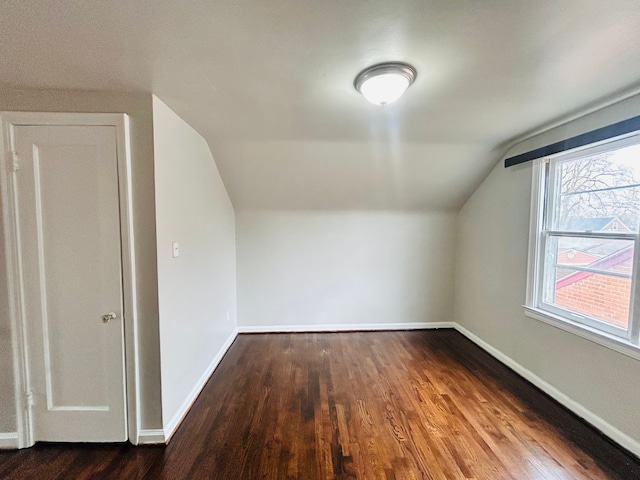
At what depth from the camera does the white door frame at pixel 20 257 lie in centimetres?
179

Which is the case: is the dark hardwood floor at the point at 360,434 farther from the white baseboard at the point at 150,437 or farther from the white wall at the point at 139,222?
the white wall at the point at 139,222

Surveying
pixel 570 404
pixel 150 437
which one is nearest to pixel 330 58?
pixel 150 437

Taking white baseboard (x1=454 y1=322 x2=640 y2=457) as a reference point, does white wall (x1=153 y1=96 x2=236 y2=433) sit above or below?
above

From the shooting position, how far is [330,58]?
4.86 ft

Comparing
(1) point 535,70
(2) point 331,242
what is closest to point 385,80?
(1) point 535,70

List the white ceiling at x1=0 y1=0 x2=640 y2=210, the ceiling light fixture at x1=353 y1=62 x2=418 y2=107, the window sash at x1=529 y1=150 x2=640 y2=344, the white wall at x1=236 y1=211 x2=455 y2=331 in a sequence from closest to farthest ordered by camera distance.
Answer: the white ceiling at x1=0 y1=0 x2=640 y2=210, the ceiling light fixture at x1=353 y1=62 x2=418 y2=107, the window sash at x1=529 y1=150 x2=640 y2=344, the white wall at x1=236 y1=211 x2=455 y2=331

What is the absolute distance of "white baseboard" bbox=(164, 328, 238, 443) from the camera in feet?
6.54

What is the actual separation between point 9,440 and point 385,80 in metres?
3.25

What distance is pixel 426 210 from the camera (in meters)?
3.87

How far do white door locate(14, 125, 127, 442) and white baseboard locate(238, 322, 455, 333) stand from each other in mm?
2018

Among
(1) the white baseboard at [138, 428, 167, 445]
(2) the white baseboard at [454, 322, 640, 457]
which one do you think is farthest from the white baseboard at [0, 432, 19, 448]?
(2) the white baseboard at [454, 322, 640, 457]

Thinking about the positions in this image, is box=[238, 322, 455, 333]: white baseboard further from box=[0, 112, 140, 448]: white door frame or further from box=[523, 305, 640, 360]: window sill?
box=[0, 112, 140, 448]: white door frame

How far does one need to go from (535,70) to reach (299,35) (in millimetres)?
1305

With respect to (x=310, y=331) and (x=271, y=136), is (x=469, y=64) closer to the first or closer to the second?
(x=271, y=136)
